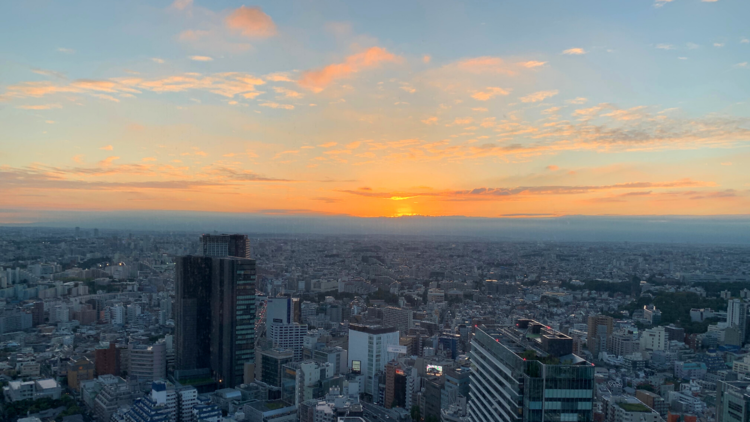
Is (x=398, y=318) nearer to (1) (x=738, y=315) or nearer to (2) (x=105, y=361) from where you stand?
(2) (x=105, y=361)

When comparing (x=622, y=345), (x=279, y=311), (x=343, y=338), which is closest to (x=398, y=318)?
(x=343, y=338)

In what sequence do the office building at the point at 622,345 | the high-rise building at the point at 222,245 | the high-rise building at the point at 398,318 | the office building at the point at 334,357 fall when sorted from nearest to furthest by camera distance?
1. the office building at the point at 334,357
2. the high-rise building at the point at 222,245
3. the office building at the point at 622,345
4. the high-rise building at the point at 398,318

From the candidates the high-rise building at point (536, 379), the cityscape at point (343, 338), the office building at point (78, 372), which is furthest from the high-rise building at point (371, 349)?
the high-rise building at point (536, 379)

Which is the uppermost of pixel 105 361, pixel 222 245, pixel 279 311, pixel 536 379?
pixel 222 245

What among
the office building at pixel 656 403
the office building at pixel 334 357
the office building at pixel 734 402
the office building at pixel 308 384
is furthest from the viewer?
the office building at pixel 334 357

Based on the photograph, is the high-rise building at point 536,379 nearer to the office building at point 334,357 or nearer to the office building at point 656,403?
the office building at point 656,403

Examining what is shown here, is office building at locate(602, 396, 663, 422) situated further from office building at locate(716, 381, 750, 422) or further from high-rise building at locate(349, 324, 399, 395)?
high-rise building at locate(349, 324, 399, 395)
